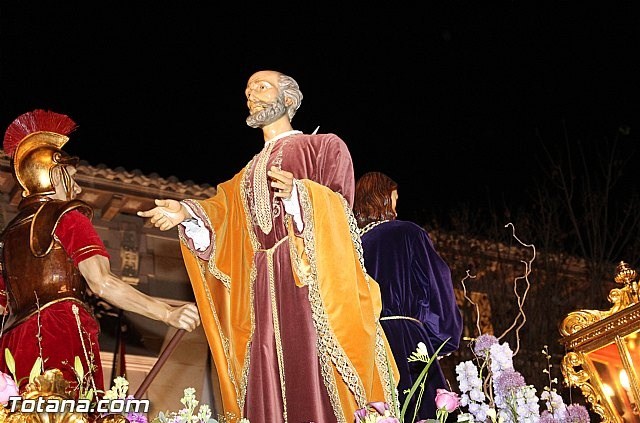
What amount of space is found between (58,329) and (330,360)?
3.41 feet

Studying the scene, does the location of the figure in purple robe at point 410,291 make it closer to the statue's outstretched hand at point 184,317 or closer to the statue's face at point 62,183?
the statue's outstretched hand at point 184,317

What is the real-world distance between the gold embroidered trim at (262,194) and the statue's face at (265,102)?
0.13 m

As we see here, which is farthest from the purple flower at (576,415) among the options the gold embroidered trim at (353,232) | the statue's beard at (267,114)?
the statue's beard at (267,114)

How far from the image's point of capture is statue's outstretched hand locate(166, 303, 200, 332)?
4230 mm

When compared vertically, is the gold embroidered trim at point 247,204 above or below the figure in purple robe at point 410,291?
above

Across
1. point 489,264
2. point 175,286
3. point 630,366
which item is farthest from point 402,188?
point 630,366

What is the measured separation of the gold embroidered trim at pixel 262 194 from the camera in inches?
175

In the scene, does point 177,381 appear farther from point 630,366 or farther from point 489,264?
point 630,366

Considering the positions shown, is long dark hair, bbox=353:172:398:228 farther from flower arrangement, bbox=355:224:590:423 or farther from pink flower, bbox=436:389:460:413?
pink flower, bbox=436:389:460:413

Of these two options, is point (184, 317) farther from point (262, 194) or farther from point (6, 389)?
point (6, 389)

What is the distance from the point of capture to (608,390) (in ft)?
16.3

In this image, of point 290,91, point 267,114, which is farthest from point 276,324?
point 290,91

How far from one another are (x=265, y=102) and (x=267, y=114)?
0.17 feet

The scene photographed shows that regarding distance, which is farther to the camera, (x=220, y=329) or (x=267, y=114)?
(x=267, y=114)
